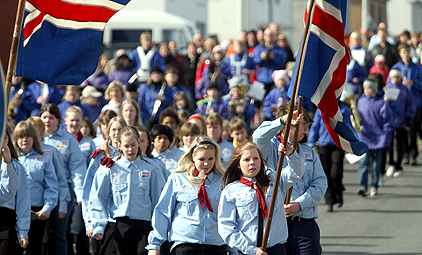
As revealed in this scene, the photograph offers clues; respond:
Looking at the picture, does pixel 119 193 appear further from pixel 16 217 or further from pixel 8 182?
pixel 8 182

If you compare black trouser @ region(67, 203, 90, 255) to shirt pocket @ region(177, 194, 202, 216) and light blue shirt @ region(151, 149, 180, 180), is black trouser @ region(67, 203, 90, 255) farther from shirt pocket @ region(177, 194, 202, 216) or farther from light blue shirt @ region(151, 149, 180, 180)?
shirt pocket @ region(177, 194, 202, 216)

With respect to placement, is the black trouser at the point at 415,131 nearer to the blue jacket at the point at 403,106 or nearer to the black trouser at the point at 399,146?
the black trouser at the point at 399,146

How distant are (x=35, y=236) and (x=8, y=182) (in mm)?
1652

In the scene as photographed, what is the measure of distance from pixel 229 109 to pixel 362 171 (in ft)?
10.9

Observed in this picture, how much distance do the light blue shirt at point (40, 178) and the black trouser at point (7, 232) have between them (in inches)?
33.5

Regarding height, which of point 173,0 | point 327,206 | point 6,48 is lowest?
point 327,206

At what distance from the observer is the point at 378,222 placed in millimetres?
10586

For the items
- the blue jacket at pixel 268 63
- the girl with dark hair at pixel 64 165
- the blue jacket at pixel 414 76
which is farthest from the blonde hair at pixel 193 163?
the blue jacket at pixel 268 63

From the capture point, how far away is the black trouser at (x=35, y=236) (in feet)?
25.2

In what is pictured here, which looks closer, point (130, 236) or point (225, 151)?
point (130, 236)

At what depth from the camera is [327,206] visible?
38.1 ft

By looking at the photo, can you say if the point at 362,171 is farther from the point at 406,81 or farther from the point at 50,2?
the point at 50,2

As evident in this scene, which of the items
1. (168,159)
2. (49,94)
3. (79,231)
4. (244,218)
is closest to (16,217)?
(79,231)

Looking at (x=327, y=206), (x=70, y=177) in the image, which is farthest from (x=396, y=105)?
(x=70, y=177)
